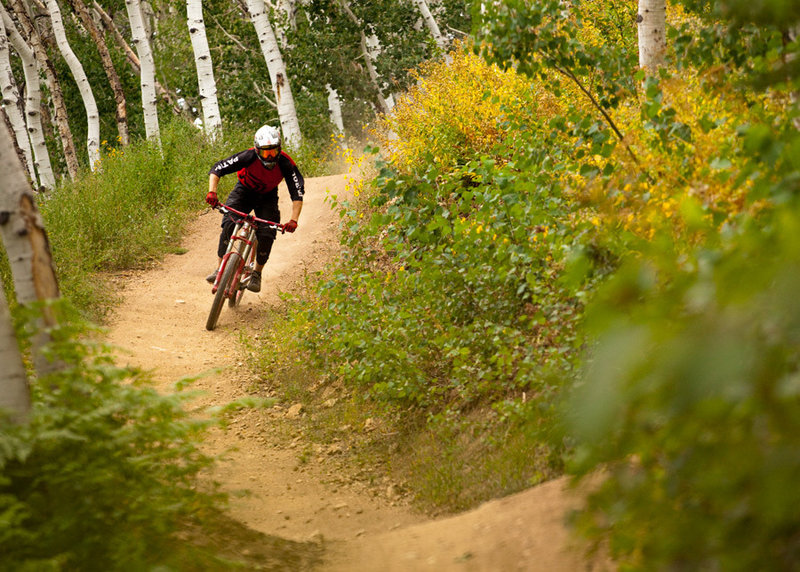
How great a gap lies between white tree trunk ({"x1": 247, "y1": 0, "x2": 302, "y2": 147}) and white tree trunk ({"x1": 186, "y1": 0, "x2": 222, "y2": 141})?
1.15 metres

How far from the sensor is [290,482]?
5754mm

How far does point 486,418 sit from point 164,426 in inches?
107

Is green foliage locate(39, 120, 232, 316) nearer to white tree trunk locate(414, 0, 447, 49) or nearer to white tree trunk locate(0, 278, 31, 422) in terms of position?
white tree trunk locate(0, 278, 31, 422)

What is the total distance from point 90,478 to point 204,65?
15.1m

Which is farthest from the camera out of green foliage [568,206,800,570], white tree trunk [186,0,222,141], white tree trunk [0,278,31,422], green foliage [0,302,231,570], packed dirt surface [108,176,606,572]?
white tree trunk [186,0,222,141]

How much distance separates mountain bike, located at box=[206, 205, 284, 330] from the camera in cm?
870

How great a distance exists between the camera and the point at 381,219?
596 centimetres

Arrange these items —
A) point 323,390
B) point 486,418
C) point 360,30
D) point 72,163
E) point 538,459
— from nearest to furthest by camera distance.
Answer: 1. point 538,459
2. point 486,418
3. point 323,390
4. point 72,163
5. point 360,30

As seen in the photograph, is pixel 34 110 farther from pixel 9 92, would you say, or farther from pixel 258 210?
pixel 258 210

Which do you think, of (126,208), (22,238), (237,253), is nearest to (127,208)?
(126,208)

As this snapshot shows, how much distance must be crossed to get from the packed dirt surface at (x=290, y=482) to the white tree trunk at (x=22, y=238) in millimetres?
414

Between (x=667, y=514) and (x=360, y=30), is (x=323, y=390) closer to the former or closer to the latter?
(x=667, y=514)

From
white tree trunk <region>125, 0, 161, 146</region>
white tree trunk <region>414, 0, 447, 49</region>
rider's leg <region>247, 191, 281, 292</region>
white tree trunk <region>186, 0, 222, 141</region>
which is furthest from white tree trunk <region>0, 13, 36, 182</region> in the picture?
white tree trunk <region>414, 0, 447, 49</region>

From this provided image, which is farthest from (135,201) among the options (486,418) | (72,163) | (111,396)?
(111,396)
